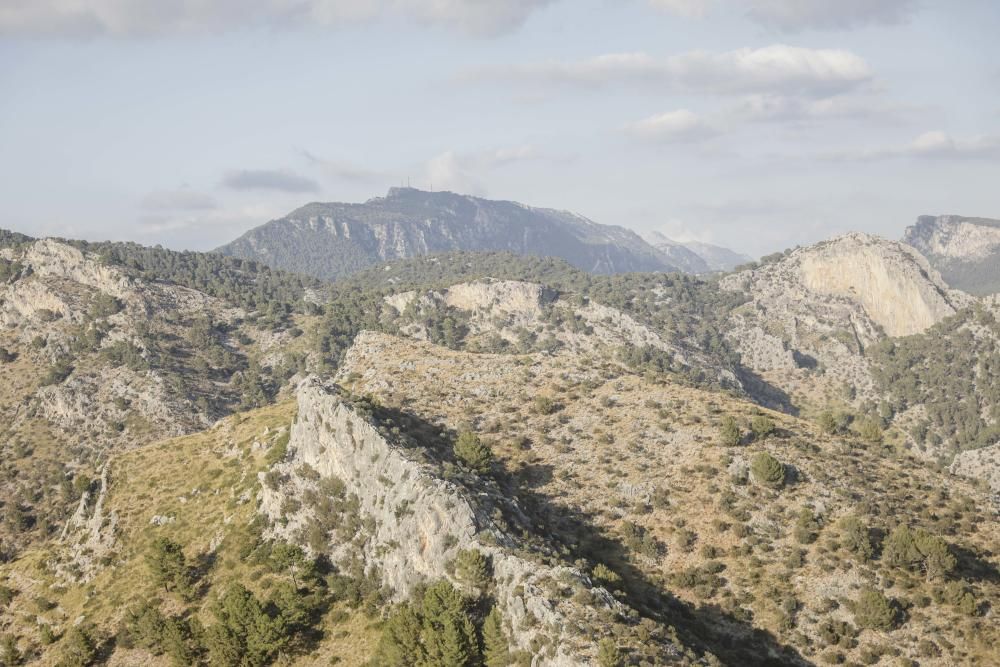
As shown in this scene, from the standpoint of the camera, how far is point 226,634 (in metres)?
55.4

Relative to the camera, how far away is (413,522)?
59250 millimetres

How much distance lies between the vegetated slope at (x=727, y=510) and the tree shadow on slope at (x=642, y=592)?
0.16 m

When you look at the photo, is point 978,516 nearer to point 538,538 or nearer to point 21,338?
point 538,538

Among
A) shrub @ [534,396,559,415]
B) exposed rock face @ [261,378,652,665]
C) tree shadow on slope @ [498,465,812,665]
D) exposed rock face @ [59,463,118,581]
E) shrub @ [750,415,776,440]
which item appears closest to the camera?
exposed rock face @ [261,378,652,665]

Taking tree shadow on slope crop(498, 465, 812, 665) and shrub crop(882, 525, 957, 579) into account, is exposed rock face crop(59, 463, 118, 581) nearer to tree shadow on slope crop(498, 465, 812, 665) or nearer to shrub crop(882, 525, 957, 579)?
tree shadow on slope crop(498, 465, 812, 665)

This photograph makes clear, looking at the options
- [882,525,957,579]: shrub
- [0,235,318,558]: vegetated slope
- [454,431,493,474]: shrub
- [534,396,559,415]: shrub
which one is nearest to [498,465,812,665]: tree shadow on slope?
[454,431,493,474]: shrub

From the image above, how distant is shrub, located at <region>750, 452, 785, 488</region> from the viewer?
70.6 meters

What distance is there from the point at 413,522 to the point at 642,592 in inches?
795

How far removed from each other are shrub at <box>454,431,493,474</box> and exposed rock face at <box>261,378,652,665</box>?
6.62m

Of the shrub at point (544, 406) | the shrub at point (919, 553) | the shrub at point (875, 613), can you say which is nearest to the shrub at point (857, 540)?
the shrub at point (919, 553)

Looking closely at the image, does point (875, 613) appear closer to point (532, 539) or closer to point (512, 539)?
point (532, 539)

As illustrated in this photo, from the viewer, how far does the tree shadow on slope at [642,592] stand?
54000 millimetres

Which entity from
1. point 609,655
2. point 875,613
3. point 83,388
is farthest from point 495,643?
point 83,388

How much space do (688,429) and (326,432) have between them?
39892 millimetres
